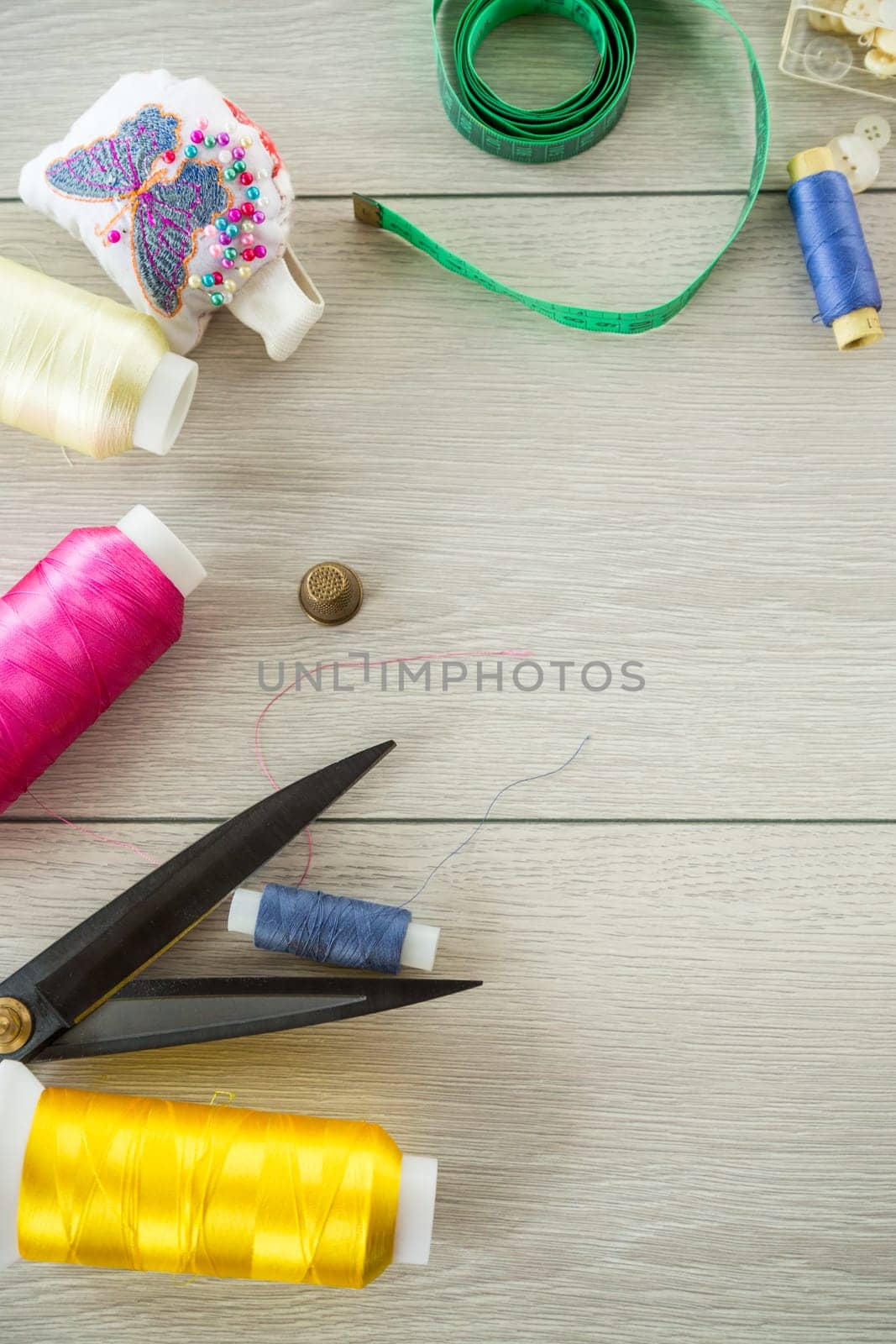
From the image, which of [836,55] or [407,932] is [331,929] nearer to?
[407,932]

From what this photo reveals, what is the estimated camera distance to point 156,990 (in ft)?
2.83

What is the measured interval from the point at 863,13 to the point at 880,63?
5cm

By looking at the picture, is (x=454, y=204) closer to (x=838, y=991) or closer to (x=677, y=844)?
(x=677, y=844)

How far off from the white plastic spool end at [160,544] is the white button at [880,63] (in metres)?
0.77

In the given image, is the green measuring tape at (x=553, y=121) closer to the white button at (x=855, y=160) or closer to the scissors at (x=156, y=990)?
the white button at (x=855, y=160)

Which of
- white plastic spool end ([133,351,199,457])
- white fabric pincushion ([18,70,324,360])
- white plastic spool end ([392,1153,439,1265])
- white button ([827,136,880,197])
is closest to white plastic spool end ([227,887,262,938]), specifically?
white plastic spool end ([392,1153,439,1265])

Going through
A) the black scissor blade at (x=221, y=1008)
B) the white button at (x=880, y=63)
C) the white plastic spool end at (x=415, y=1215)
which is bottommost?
the white plastic spool end at (x=415, y=1215)

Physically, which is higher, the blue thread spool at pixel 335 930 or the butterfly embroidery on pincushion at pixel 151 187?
the butterfly embroidery on pincushion at pixel 151 187

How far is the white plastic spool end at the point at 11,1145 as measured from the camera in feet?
2.68

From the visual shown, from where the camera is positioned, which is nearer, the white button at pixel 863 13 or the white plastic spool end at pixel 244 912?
the white plastic spool end at pixel 244 912

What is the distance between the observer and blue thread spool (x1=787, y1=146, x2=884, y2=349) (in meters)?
0.97

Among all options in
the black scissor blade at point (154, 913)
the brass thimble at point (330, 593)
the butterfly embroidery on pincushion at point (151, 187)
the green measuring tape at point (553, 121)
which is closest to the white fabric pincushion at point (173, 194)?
the butterfly embroidery on pincushion at point (151, 187)

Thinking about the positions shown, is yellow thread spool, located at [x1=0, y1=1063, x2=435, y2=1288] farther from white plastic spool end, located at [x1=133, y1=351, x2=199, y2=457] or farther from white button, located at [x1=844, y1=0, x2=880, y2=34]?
white button, located at [x1=844, y1=0, x2=880, y2=34]

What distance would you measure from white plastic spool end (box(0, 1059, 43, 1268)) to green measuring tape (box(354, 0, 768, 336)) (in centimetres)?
84
